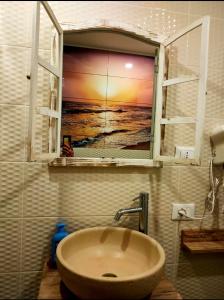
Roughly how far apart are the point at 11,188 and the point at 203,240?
41.1 inches

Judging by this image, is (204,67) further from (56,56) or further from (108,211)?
(108,211)

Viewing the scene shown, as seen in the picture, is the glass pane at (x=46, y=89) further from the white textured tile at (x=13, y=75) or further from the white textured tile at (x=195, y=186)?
the white textured tile at (x=195, y=186)

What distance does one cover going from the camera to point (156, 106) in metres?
1.24

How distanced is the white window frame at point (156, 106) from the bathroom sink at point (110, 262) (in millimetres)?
340

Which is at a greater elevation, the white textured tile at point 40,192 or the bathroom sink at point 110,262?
the white textured tile at point 40,192

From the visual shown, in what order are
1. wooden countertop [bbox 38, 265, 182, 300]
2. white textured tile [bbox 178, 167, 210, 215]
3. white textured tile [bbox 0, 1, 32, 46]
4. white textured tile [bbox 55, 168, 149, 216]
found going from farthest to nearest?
white textured tile [bbox 178, 167, 210, 215] < white textured tile [bbox 55, 168, 149, 216] < white textured tile [bbox 0, 1, 32, 46] < wooden countertop [bbox 38, 265, 182, 300]

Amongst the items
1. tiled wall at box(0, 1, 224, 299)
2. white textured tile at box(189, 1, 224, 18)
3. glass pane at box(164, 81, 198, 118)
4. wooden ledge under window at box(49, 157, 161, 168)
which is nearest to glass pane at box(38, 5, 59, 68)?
tiled wall at box(0, 1, 224, 299)

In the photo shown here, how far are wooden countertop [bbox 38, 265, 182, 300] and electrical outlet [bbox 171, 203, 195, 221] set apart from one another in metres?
0.36

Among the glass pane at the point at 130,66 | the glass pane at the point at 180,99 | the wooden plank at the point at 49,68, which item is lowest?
the glass pane at the point at 180,99

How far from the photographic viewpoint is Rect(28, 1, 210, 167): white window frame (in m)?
0.82

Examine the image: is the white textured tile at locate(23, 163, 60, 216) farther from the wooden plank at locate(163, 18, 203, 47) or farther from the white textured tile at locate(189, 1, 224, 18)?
the white textured tile at locate(189, 1, 224, 18)

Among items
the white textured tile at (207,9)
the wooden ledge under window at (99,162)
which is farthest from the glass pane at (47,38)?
the white textured tile at (207,9)

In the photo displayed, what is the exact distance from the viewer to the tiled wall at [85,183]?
3.60 ft

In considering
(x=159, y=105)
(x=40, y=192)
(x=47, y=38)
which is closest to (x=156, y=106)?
(x=159, y=105)
